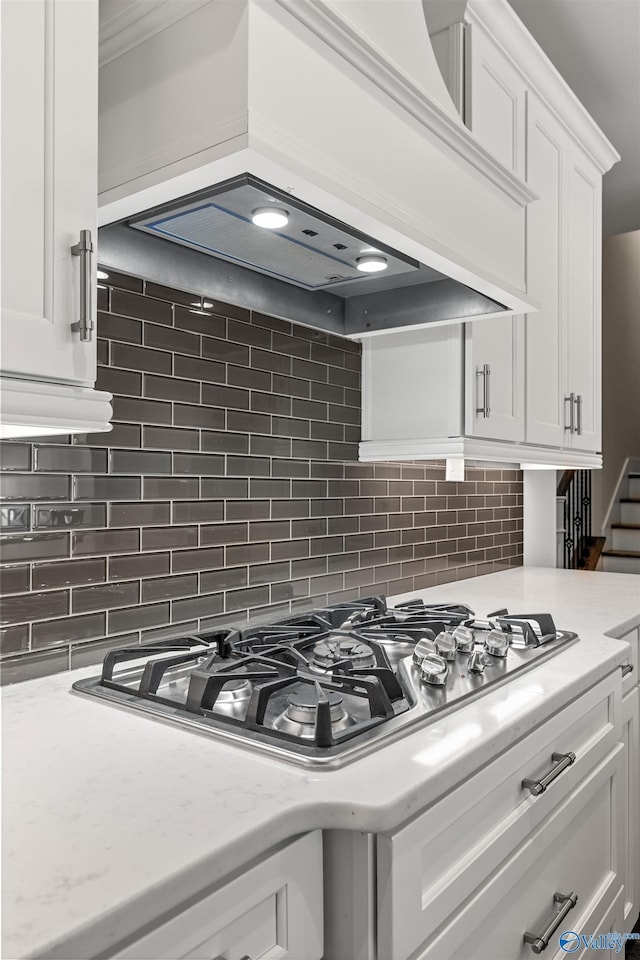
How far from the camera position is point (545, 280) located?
2355 millimetres

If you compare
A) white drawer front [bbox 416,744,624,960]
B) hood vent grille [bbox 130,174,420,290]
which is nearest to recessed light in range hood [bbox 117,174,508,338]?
hood vent grille [bbox 130,174,420,290]

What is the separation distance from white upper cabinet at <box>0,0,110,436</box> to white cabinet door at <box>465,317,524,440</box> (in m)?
1.25

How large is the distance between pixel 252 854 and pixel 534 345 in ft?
6.22

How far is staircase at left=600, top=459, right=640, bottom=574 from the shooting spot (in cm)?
474

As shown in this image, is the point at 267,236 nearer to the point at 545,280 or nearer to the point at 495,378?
the point at 495,378

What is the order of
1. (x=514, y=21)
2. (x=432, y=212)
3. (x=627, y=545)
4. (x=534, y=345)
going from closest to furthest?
(x=432, y=212), (x=514, y=21), (x=534, y=345), (x=627, y=545)

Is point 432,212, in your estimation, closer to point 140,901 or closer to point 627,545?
point 140,901

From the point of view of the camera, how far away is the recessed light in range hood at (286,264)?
4.19 feet

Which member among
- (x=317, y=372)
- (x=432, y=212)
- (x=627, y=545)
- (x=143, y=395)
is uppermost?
(x=432, y=212)

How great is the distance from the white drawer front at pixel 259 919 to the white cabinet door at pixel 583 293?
79.4 inches

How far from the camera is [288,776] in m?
0.91

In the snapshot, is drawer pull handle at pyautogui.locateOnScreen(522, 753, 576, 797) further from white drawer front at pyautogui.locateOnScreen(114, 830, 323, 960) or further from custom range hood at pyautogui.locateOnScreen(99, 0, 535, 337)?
custom range hood at pyautogui.locateOnScreen(99, 0, 535, 337)

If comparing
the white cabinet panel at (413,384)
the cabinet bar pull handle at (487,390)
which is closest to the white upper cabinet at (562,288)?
the cabinet bar pull handle at (487,390)

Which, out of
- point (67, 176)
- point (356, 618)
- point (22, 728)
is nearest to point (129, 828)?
point (22, 728)
